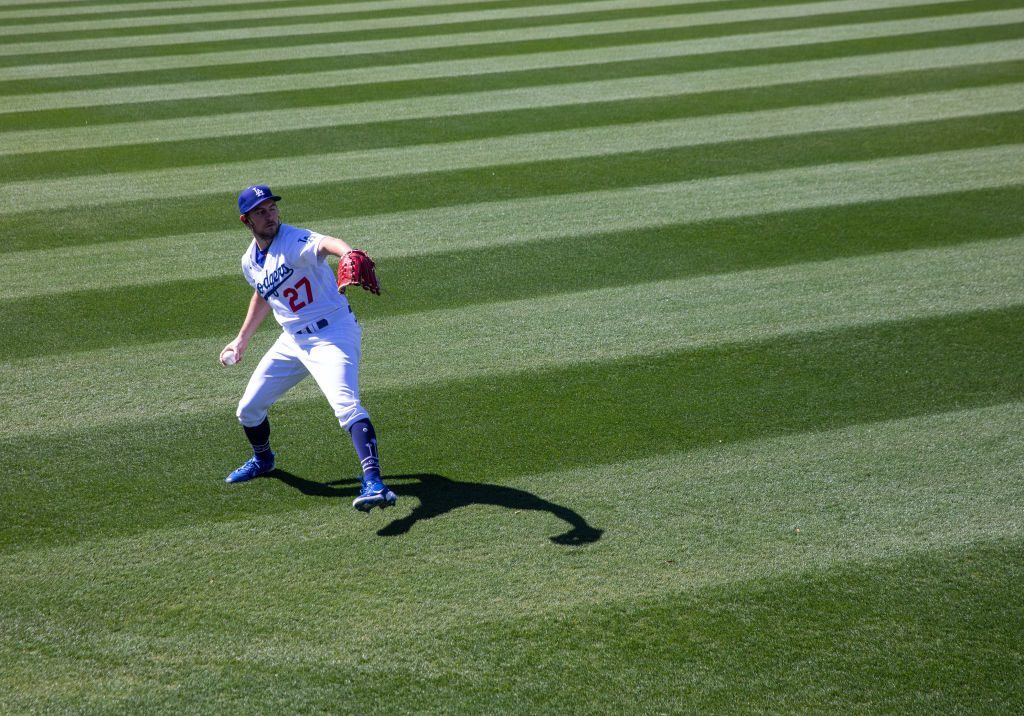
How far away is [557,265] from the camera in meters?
8.09

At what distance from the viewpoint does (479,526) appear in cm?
500

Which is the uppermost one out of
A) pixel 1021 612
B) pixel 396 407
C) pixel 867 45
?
pixel 867 45

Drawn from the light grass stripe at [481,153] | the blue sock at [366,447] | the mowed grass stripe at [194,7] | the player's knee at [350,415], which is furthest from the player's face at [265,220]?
the mowed grass stripe at [194,7]

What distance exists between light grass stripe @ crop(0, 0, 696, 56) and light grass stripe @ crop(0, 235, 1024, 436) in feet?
33.8

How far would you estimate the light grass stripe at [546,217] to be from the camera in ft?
27.0

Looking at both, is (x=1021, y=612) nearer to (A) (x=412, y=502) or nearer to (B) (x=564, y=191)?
(A) (x=412, y=502)

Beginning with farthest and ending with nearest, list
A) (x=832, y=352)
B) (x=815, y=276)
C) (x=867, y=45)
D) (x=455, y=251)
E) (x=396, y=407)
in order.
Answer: (x=867, y=45), (x=455, y=251), (x=815, y=276), (x=832, y=352), (x=396, y=407)

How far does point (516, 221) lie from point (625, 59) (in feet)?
20.0

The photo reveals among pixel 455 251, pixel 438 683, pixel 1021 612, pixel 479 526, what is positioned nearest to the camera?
pixel 438 683

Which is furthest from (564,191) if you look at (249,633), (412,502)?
(249,633)

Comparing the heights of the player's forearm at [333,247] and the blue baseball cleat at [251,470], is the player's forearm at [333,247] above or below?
above

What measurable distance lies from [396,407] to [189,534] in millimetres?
1623

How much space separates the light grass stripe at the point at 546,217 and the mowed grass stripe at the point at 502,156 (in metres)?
0.48

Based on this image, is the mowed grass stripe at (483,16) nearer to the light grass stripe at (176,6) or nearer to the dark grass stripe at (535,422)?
the light grass stripe at (176,6)
